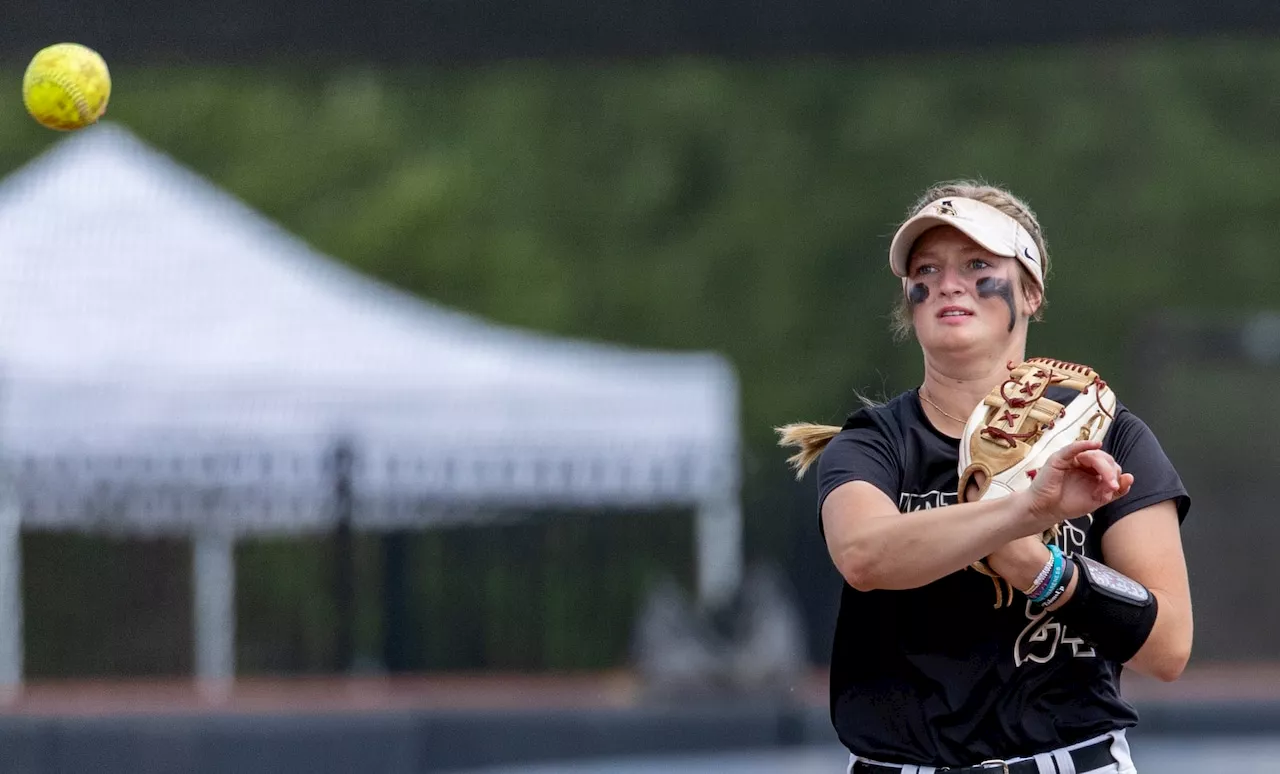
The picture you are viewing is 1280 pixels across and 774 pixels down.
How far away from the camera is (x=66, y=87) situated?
542 cm

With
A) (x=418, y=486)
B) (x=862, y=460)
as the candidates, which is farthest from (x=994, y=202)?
(x=418, y=486)

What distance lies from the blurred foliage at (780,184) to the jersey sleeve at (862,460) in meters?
21.4

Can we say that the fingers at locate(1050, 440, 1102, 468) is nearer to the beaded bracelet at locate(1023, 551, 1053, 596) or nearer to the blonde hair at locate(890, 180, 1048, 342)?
the beaded bracelet at locate(1023, 551, 1053, 596)

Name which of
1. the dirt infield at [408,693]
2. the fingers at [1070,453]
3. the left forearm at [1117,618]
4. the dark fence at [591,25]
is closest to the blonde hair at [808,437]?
the left forearm at [1117,618]

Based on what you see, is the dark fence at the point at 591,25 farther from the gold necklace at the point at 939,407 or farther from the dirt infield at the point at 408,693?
the dirt infield at the point at 408,693

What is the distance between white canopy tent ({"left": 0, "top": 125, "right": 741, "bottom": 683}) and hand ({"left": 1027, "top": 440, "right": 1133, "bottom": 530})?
9.24 metres

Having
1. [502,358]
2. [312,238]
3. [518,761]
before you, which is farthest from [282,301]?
[312,238]

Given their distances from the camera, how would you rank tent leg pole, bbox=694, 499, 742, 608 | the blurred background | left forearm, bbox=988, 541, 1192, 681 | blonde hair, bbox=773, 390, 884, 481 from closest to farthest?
1. left forearm, bbox=988, 541, 1192, 681
2. blonde hair, bbox=773, 390, 884, 481
3. the blurred background
4. tent leg pole, bbox=694, 499, 742, 608

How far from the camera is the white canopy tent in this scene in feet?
42.0

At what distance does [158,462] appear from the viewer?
13.1 meters

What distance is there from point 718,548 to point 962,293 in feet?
30.8

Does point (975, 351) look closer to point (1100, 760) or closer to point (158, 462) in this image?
point (1100, 760)

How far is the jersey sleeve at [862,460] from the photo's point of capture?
10.9 ft

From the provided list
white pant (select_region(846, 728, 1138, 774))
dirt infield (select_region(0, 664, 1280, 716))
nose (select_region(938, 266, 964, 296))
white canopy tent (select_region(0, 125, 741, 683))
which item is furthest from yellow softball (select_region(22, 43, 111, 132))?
white canopy tent (select_region(0, 125, 741, 683))
